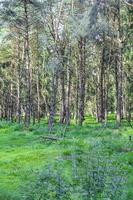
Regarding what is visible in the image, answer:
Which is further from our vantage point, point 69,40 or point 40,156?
point 69,40

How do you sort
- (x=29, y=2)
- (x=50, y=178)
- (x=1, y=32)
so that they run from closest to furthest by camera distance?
(x=50, y=178)
(x=29, y=2)
(x=1, y=32)

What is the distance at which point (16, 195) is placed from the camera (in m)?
14.3

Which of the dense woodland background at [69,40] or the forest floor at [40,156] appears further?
the dense woodland background at [69,40]

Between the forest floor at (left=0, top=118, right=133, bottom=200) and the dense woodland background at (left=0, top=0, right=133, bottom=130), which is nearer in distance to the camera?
the forest floor at (left=0, top=118, right=133, bottom=200)

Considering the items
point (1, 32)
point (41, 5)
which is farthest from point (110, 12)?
point (1, 32)

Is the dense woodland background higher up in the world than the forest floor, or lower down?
higher up

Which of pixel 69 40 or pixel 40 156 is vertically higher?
pixel 69 40

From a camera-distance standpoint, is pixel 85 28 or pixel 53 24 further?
pixel 53 24

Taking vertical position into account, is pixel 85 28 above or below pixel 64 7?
below

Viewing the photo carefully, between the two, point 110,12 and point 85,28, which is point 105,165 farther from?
point 110,12

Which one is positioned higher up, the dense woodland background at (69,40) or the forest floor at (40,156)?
the dense woodland background at (69,40)

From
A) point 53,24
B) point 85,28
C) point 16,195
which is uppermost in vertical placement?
point 53,24

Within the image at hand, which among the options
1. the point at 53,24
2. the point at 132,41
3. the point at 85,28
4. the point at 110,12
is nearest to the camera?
the point at 85,28

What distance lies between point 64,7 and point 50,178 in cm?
3917
